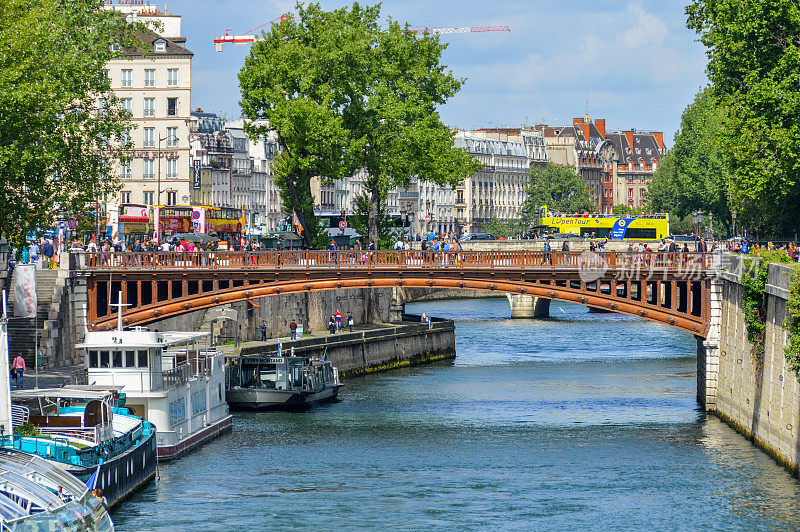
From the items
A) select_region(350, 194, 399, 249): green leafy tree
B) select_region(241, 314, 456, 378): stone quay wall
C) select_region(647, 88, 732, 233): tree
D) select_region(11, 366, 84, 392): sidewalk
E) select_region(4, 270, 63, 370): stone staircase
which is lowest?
select_region(241, 314, 456, 378): stone quay wall

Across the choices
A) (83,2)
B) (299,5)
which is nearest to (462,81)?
(299,5)

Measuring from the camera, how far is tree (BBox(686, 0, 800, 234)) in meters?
64.2

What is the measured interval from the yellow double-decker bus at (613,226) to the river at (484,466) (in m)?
68.4

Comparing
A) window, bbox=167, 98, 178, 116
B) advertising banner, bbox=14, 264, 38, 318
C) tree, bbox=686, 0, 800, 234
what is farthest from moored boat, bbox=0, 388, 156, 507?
window, bbox=167, 98, 178, 116

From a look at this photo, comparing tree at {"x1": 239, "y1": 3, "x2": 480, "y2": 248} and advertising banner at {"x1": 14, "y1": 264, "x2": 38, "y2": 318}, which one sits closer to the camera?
advertising banner at {"x1": 14, "y1": 264, "x2": 38, "y2": 318}

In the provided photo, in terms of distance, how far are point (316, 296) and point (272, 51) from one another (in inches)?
629

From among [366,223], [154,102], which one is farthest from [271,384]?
[154,102]

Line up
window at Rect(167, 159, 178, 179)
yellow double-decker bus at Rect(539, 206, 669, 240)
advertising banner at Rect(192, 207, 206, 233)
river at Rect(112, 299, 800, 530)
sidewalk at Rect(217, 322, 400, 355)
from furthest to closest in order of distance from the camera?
1. yellow double-decker bus at Rect(539, 206, 669, 240)
2. window at Rect(167, 159, 178, 179)
3. advertising banner at Rect(192, 207, 206, 233)
4. sidewalk at Rect(217, 322, 400, 355)
5. river at Rect(112, 299, 800, 530)

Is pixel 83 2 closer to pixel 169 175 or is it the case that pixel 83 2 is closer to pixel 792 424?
pixel 792 424

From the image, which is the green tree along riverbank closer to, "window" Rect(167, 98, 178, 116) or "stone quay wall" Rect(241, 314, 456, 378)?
"stone quay wall" Rect(241, 314, 456, 378)

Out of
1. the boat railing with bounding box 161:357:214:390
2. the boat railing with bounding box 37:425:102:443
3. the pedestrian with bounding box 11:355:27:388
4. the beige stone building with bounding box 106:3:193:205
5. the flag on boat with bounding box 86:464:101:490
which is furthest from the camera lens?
the beige stone building with bounding box 106:3:193:205

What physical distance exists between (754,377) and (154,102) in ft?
243

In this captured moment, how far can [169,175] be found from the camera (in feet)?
408

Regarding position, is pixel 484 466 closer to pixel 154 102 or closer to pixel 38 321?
pixel 38 321
